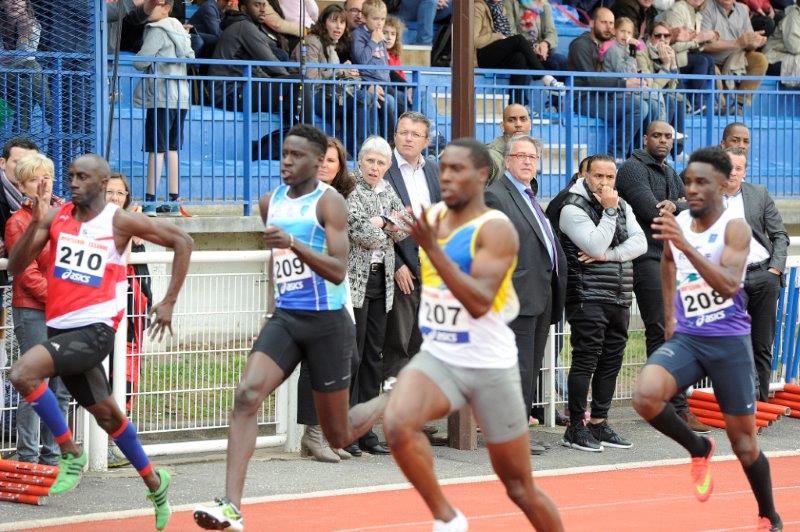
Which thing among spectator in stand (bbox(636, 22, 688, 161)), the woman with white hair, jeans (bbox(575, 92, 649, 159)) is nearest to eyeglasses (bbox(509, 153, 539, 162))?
the woman with white hair

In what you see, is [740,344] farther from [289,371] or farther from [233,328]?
[233,328]

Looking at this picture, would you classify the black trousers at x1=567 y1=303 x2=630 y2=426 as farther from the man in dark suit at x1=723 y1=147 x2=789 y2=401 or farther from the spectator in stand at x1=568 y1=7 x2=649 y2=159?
the spectator in stand at x1=568 y1=7 x2=649 y2=159

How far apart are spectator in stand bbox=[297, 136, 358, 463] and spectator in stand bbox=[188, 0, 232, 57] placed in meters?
5.20

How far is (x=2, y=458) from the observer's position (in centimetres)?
937

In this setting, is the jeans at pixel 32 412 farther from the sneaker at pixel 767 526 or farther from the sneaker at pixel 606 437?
the sneaker at pixel 767 526

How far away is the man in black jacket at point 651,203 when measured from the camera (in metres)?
11.5

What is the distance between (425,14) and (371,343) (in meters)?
8.98

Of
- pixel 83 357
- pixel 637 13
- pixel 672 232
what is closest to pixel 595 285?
pixel 672 232

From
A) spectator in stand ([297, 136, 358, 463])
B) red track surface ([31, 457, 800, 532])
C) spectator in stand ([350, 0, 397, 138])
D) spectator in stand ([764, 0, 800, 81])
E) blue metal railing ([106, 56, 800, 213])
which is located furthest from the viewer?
spectator in stand ([764, 0, 800, 81])

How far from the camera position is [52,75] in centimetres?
1223

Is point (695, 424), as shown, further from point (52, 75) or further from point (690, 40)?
point (690, 40)

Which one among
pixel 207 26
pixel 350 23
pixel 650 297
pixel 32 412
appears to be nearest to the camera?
pixel 32 412

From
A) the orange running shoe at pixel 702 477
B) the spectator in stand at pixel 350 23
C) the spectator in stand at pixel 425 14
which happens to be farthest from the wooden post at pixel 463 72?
the spectator in stand at pixel 425 14

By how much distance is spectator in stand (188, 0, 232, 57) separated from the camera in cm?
1498
